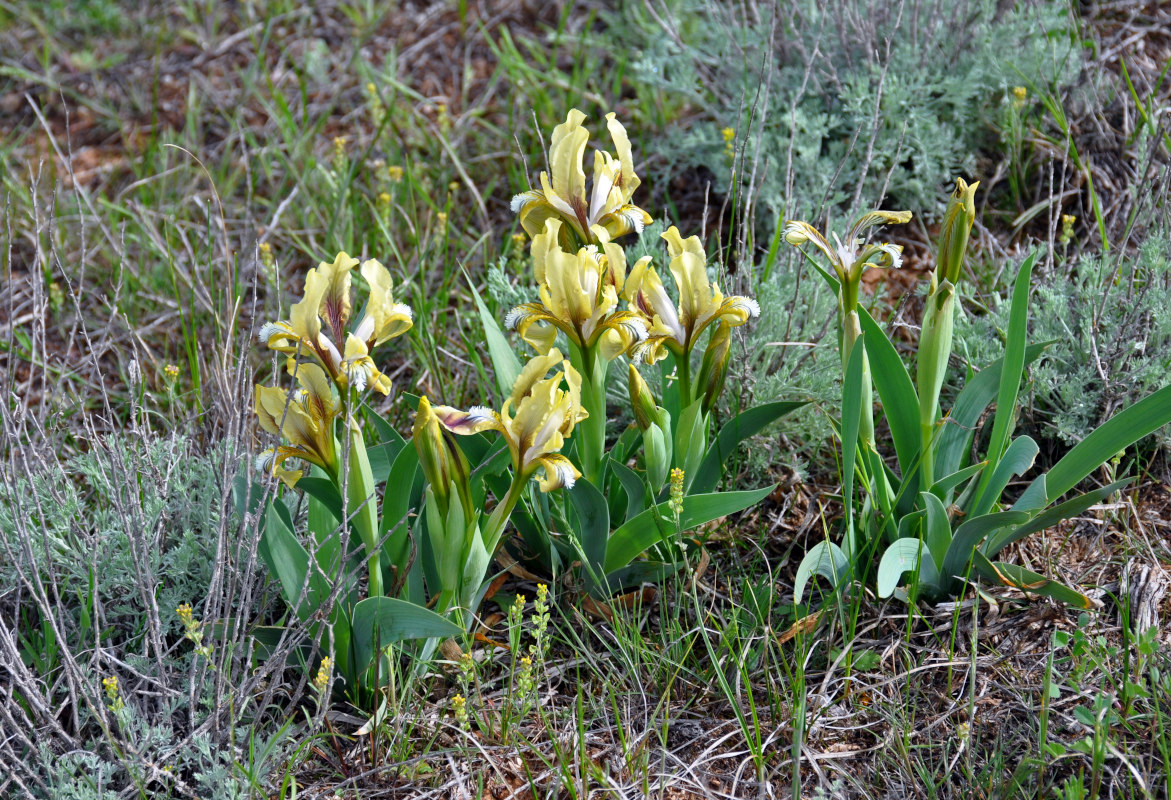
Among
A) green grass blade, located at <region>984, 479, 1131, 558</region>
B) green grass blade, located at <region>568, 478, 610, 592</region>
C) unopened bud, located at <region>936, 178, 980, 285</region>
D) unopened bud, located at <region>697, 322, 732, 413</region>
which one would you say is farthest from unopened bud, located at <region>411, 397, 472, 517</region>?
green grass blade, located at <region>984, 479, 1131, 558</region>

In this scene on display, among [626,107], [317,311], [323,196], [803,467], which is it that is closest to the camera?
[317,311]

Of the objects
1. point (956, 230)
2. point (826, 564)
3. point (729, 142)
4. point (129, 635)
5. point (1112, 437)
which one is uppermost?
point (956, 230)

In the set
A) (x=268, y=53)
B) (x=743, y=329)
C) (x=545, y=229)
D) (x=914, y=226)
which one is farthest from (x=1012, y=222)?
(x=268, y=53)

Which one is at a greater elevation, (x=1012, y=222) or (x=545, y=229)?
(x=545, y=229)

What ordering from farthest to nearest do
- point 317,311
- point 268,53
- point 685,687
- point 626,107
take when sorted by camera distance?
point 268,53 → point 626,107 → point 685,687 → point 317,311

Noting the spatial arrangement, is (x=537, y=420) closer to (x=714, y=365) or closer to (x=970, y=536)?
(x=714, y=365)

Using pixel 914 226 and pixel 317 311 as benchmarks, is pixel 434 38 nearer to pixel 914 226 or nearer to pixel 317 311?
pixel 914 226

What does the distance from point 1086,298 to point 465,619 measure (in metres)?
1.56

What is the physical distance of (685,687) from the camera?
1738 mm

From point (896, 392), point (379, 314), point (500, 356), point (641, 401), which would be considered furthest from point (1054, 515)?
point (379, 314)

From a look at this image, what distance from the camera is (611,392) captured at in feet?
7.38

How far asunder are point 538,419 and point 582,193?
1.54ft

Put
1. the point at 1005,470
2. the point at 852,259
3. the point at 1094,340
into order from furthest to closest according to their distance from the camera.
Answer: the point at 1094,340 < the point at 1005,470 < the point at 852,259

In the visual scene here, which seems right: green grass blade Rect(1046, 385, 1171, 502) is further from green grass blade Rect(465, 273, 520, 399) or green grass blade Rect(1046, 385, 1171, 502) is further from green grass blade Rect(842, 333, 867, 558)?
green grass blade Rect(465, 273, 520, 399)
